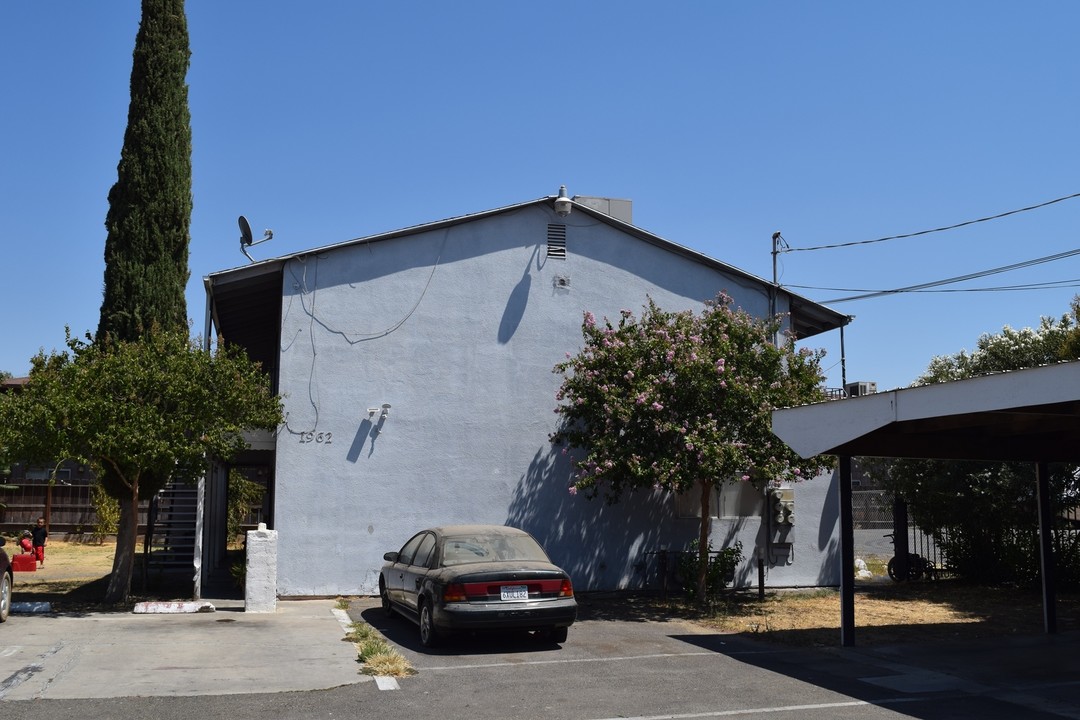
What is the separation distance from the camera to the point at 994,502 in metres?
19.4

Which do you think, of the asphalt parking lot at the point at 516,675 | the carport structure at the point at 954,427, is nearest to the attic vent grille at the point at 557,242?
the carport structure at the point at 954,427

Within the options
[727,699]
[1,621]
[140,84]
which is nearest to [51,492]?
[140,84]

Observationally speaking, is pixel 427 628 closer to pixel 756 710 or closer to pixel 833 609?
pixel 756 710

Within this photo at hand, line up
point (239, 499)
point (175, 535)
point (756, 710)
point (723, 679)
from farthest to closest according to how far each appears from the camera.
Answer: point (239, 499) → point (175, 535) → point (723, 679) → point (756, 710)

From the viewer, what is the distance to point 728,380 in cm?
1498

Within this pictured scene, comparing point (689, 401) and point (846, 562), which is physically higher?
point (689, 401)

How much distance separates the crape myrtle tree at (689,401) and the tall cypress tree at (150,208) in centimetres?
843

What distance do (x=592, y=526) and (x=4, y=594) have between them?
962cm

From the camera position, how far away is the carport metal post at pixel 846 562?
473 inches

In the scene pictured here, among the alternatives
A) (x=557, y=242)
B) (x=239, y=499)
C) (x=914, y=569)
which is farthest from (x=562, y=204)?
(x=239, y=499)

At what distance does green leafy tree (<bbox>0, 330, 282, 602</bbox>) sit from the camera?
1369 cm

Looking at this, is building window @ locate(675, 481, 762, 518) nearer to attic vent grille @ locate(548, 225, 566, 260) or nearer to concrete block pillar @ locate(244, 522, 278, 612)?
attic vent grille @ locate(548, 225, 566, 260)

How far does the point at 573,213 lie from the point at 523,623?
9591 mm

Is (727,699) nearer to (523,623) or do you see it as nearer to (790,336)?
(523,623)
